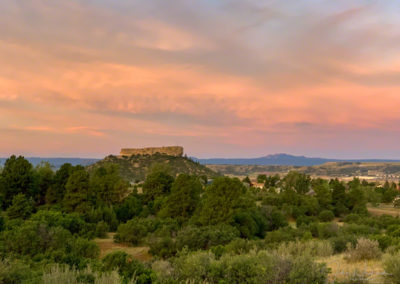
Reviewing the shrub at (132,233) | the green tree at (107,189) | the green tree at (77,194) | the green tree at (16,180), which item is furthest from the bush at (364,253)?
the green tree at (16,180)

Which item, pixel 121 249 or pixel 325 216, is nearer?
pixel 121 249

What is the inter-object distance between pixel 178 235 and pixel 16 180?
23782 millimetres

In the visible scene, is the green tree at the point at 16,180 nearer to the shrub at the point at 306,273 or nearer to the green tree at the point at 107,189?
the green tree at the point at 107,189

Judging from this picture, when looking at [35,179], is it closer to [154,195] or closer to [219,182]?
[154,195]

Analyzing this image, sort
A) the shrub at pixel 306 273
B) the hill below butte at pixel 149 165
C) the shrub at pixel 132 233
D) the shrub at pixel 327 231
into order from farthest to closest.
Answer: the hill below butte at pixel 149 165 → the shrub at pixel 132 233 → the shrub at pixel 327 231 → the shrub at pixel 306 273

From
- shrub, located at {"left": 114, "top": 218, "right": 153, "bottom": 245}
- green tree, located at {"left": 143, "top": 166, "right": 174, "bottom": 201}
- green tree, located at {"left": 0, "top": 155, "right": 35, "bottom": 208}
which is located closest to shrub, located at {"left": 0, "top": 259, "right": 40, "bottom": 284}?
shrub, located at {"left": 114, "top": 218, "right": 153, "bottom": 245}

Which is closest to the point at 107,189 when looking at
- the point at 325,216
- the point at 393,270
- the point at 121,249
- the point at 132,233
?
the point at 132,233

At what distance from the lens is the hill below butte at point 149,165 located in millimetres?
120300

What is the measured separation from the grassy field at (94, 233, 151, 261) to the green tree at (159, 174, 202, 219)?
702 cm

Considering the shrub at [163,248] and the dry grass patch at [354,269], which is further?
the shrub at [163,248]

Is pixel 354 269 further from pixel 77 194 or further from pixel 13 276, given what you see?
pixel 77 194

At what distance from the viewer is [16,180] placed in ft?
116

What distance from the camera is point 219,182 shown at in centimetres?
2950

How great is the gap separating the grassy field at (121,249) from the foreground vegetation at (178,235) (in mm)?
89
